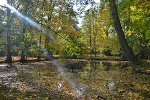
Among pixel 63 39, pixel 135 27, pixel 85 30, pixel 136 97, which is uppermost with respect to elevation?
pixel 85 30

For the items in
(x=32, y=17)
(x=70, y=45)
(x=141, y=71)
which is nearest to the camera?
(x=70, y=45)

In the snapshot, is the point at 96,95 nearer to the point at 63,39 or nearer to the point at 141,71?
the point at 63,39

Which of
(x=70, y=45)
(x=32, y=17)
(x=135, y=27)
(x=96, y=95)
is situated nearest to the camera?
(x=70, y=45)

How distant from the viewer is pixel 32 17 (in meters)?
7.12

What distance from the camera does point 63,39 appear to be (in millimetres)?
5918

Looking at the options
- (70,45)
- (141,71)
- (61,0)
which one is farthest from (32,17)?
(141,71)

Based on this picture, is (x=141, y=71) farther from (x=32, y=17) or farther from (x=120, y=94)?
(x=32, y=17)

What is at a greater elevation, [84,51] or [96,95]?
[84,51]

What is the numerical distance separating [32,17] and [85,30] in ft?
78.3

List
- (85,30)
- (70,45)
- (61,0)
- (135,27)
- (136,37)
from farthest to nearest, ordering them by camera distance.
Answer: (85,30)
(136,37)
(135,27)
(61,0)
(70,45)

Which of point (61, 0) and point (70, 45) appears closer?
point (70, 45)

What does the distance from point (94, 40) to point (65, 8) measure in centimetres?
2488

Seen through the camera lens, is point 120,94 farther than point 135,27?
No

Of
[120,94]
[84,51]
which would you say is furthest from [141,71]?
[84,51]
